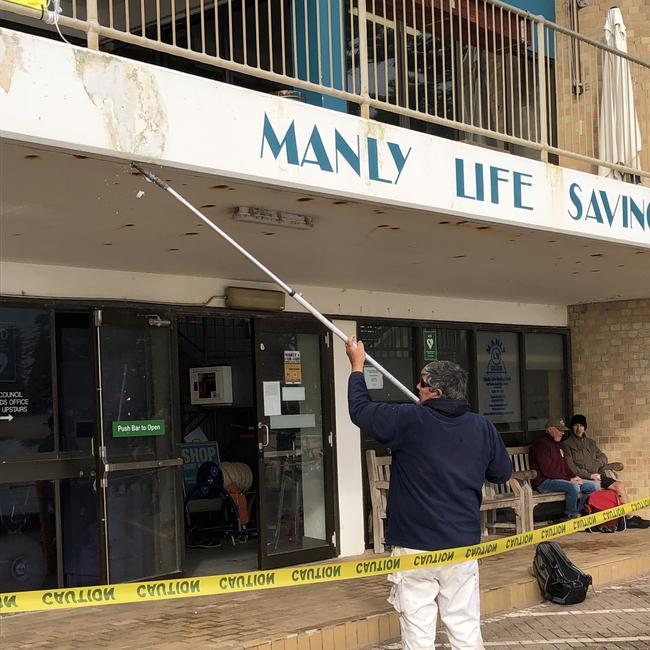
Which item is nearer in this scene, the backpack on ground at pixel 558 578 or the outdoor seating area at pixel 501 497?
the backpack on ground at pixel 558 578

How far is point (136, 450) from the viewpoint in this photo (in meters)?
8.12

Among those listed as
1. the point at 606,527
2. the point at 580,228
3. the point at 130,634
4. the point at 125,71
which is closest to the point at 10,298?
the point at 130,634

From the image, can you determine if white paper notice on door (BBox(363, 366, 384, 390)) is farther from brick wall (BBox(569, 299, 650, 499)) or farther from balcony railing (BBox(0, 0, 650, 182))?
brick wall (BBox(569, 299, 650, 499))

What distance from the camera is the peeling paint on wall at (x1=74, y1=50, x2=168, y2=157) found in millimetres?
4770

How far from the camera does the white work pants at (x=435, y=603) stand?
5.19 m

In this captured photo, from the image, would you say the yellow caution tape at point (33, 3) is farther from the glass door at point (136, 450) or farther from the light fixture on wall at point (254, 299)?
the light fixture on wall at point (254, 299)

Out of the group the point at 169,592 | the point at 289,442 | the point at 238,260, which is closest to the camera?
the point at 169,592

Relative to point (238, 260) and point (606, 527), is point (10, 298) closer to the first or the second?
point (238, 260)

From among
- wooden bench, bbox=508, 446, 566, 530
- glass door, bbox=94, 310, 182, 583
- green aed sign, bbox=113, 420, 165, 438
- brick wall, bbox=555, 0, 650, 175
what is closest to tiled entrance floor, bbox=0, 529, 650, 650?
glass door, bbox=94, 310, 182, 583

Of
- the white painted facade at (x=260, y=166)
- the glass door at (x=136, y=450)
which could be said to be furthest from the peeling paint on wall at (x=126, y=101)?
the glass door at (x=136, y=450)

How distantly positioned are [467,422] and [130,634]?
2.83m

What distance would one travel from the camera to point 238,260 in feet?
26.1

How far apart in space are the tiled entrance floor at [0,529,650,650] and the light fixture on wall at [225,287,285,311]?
2.40m

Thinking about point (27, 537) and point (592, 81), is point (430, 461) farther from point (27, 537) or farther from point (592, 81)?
point (592, 81)
